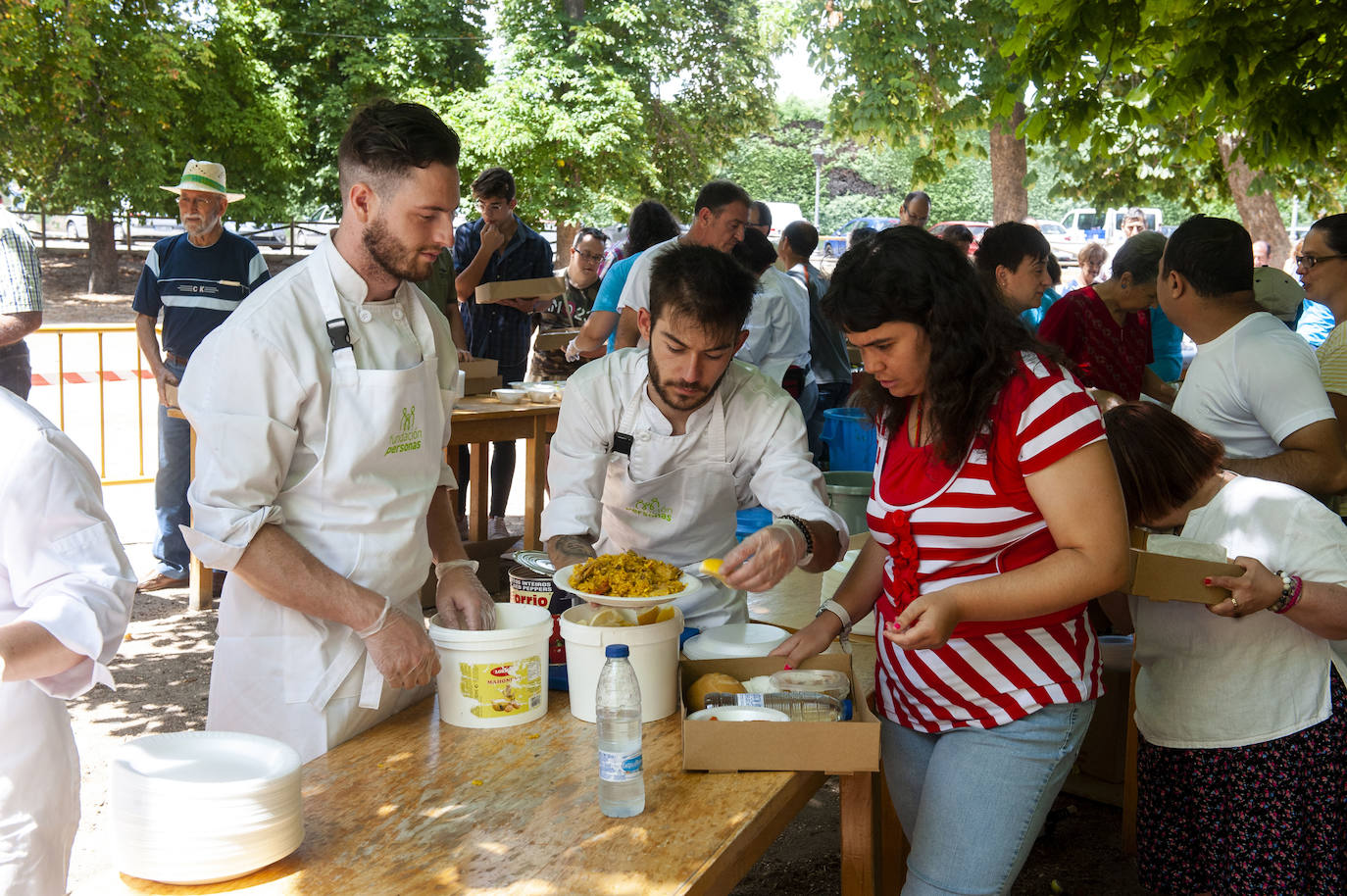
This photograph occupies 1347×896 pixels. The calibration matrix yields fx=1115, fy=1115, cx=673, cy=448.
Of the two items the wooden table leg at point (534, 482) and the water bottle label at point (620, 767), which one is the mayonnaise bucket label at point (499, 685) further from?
the wooden table leg at point (534, 482)

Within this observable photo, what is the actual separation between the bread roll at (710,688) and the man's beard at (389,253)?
100 cm

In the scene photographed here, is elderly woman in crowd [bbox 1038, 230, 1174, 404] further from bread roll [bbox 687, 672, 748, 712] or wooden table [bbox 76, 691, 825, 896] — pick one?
wooden table [bbox 76, 691, 825, 896]

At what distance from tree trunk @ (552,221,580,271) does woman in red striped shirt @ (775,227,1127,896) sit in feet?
60.8

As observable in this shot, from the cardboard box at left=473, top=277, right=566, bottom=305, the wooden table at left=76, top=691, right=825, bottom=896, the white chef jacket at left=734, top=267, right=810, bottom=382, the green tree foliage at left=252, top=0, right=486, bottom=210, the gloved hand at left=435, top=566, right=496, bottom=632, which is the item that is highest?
the green tree foliage at left=252, top=0, right=486, bottom=210

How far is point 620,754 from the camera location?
1846 mm

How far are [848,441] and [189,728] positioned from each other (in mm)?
3758

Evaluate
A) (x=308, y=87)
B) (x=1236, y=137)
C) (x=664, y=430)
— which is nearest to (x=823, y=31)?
(x=1236, y=137)

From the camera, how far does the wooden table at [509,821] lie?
1.66 metres

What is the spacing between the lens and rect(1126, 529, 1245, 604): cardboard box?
241cm

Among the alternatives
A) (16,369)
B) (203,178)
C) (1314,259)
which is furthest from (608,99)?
(1314,259)

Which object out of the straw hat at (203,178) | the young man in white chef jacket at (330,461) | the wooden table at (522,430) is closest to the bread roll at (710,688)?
the young man in white chef jacket at (330,461)

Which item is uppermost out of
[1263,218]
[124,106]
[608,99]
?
[608,99]

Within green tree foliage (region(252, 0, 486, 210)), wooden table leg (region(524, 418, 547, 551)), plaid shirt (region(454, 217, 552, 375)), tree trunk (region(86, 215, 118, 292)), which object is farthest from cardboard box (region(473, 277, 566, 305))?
tree trunk (region(86, 215, 118, 292))

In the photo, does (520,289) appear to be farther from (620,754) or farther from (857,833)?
(620,754)
